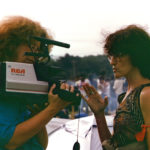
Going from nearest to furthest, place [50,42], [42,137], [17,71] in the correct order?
[17,71] < [50,42] < [42,137]

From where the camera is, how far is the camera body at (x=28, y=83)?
4.11ft

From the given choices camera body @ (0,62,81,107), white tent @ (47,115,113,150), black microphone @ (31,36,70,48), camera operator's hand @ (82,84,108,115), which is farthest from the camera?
white tent @ (47,115,113,150)

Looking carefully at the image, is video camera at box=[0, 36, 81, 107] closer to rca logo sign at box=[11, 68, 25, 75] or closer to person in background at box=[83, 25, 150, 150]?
rca logo sign at box=[11, 68, 25, 75]

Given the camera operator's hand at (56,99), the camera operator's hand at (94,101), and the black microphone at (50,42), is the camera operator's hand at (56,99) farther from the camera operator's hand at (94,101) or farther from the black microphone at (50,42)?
the camera operator's hand at (94,101)

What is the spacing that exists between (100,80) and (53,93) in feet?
27.8

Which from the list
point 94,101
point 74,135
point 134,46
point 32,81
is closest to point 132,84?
point 134,46

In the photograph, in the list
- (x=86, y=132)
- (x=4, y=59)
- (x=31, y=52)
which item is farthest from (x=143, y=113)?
(x=86, y=132)

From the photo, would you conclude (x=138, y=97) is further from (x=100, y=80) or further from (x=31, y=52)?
(x=100, y=80)

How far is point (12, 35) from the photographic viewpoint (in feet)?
4.69

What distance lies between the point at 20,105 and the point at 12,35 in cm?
37

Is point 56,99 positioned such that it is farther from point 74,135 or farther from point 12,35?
point 74,135

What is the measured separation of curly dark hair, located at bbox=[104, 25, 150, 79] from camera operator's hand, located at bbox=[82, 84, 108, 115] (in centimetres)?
36

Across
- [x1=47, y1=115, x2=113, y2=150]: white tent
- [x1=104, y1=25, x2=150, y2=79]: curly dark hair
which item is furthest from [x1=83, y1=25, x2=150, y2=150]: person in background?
[x1=47, y1=115, x2=113, y2=150]: white tent

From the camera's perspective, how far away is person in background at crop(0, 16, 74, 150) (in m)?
1.29
